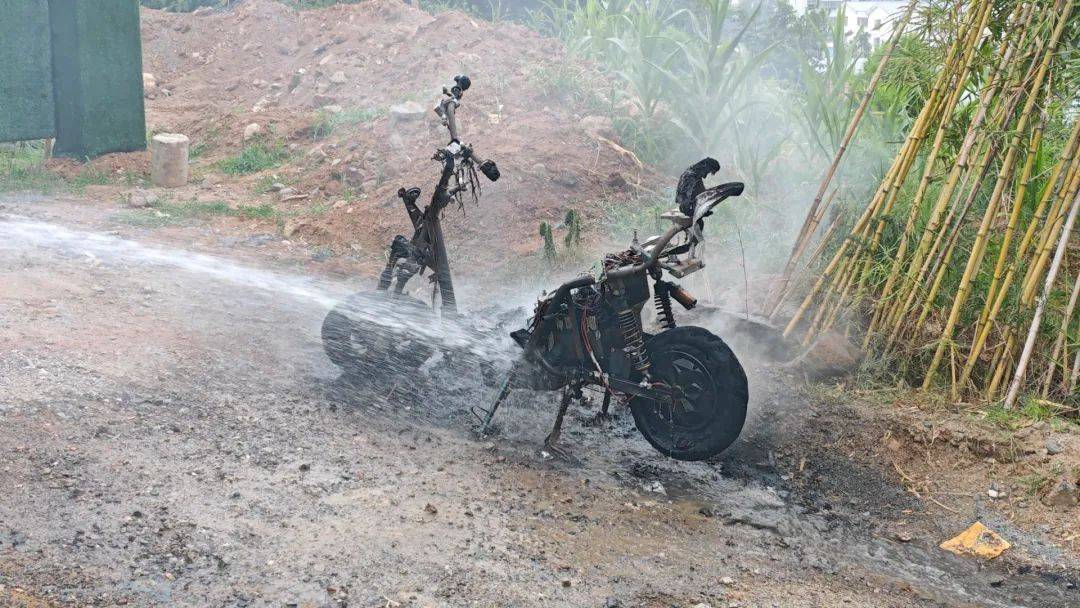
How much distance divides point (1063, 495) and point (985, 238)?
55.4 inches

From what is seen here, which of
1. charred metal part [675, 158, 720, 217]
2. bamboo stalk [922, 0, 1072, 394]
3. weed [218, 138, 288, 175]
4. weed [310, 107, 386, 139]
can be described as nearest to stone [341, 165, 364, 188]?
weed [218, 138, 288, 175]

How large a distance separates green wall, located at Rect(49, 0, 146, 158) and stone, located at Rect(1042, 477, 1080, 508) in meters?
9.94

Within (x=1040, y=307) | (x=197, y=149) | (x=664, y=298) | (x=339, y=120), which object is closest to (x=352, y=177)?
(x=339, y=120)

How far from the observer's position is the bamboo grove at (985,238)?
4.66m

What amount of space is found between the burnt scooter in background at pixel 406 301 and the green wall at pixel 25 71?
22.2ft

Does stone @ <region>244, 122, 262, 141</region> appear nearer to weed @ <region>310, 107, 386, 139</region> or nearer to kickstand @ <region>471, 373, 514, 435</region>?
weed @ <region>310, 107, 386, 139</region>

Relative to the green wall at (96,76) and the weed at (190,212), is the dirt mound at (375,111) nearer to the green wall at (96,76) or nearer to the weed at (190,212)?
the weed at (190,212)

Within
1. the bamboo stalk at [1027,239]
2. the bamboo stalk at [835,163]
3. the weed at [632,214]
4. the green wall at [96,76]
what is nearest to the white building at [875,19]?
the bamboo stalk at [835,163]

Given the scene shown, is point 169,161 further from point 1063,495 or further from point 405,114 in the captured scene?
point 1063,495

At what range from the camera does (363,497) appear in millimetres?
3750

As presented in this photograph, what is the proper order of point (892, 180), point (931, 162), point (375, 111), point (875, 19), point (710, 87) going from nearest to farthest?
point (931, 162)
point (892, 180)
point (710, 87)
point (375, 111)
point (875, 19)

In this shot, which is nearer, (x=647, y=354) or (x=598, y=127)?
(x=647, y=354)

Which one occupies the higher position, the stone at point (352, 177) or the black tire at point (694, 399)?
the stone at point (352, 177)

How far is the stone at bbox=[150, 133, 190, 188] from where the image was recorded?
9.61m
